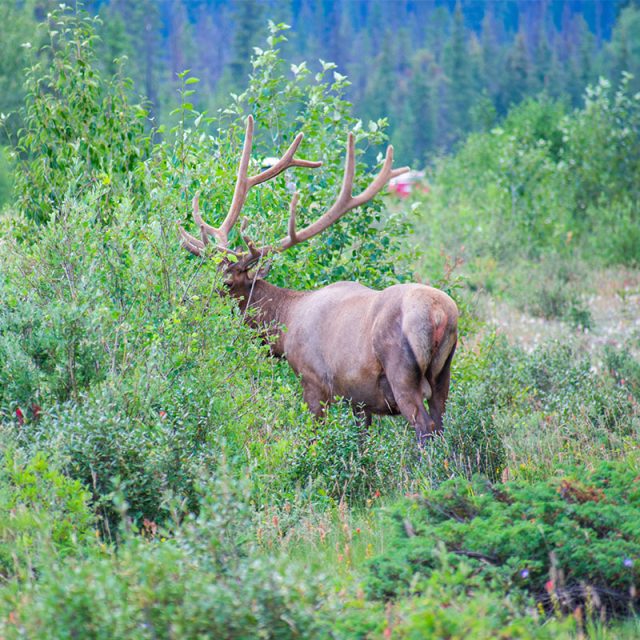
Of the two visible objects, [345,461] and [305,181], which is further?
[305,181]

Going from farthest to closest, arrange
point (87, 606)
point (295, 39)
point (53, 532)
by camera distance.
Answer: point (295, 39)
point (53, 532)
point (87, 606)

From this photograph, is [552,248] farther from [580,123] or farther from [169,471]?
[169,471]

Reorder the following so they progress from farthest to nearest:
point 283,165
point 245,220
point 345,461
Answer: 1. point 283,165
2. point 245,220
3. point 345,461

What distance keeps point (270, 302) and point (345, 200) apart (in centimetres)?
106

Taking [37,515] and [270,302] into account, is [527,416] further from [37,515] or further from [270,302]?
[37,515]

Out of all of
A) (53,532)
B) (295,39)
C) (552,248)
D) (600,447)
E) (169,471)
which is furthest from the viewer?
(295,39)

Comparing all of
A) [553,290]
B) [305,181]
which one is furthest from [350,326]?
[553,290]

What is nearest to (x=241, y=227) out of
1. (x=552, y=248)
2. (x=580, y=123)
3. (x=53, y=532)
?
(x=53, y=532)

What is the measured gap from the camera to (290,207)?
7773mm

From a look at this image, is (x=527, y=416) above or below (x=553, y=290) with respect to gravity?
above

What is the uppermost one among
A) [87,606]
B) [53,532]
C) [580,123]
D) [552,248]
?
[87,606]

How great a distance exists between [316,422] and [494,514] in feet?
8.19

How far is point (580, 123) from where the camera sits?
2109cm

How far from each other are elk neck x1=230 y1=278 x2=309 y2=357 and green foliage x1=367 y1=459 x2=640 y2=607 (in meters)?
3.39
